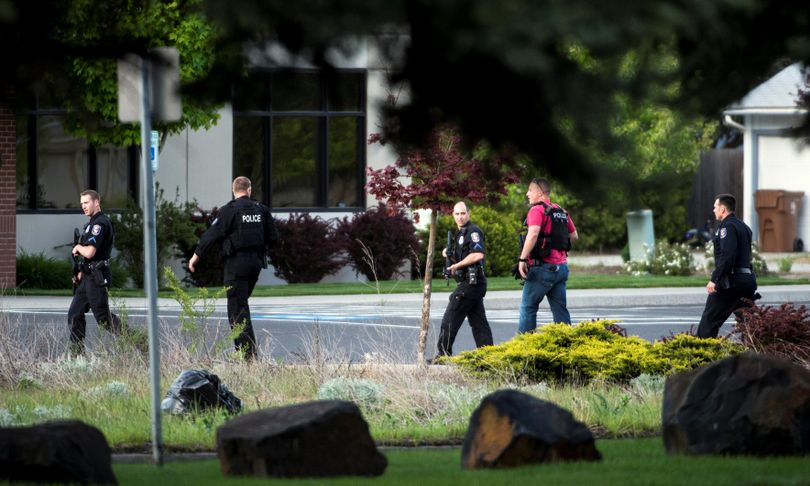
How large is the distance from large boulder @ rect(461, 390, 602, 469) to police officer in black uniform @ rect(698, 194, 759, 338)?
226 inches

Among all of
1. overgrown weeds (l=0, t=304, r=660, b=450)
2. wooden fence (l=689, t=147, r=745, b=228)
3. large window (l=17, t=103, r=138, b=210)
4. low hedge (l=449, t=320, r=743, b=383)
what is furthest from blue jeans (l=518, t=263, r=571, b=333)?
wooden fence (l=689, t=147, r=745, b=228)

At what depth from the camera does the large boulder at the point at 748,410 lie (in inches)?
290

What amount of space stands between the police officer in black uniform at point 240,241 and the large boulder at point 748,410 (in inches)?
260

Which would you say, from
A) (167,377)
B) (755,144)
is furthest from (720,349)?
(755,144)

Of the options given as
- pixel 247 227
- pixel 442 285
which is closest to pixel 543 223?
pixel 247 227

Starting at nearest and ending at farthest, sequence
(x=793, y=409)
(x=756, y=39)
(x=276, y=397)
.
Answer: (x=756, y=39) → (x=793, y=409) → (x=276, y=397)

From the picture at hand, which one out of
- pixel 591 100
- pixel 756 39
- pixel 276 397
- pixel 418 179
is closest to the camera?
pixel 591 100

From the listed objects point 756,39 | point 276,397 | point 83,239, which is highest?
point 756,39

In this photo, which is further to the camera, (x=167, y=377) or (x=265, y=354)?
(x=265, y=354)

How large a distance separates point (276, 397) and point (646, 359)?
2.89 m

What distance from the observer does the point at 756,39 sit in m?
5.75

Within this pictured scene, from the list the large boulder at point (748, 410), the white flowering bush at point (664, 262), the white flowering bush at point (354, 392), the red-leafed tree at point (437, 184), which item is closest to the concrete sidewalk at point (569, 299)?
the white flowering bush at point (664, 262)

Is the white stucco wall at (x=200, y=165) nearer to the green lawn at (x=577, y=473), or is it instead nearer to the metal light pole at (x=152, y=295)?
the metal light pole at (x=152, y=295)

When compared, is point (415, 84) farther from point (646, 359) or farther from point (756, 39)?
point (646, 359)
